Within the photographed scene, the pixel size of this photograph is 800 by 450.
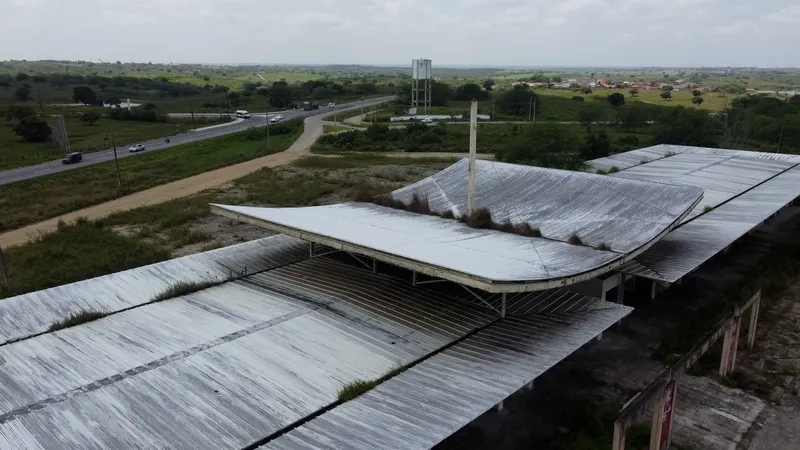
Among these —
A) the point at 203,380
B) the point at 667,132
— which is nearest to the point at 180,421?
the point at 203,380

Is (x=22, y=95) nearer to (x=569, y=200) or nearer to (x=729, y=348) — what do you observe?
(x=569, y=200)

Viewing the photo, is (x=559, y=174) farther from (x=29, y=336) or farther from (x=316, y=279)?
(x=29, y=336)

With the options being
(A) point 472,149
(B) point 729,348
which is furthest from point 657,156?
(B) point 729,348

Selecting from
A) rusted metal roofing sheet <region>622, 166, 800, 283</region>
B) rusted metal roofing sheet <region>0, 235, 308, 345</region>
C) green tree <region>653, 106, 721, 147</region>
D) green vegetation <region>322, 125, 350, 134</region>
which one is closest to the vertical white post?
rusted metal roofing sheet <region>622, 166, 800, 283</region>

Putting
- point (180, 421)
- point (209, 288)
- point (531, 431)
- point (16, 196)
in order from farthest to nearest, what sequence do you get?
point (16, 196) → point (209, 288) → point (531, 431) → point (180, 421)

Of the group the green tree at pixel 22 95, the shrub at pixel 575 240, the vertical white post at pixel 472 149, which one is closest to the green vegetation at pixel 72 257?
the vertical white post at pixel 472 149

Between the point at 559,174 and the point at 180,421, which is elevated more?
the point at 559,174

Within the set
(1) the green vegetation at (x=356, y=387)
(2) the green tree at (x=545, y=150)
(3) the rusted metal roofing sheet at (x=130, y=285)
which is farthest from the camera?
(2) the green tree at (x=545, y=150)

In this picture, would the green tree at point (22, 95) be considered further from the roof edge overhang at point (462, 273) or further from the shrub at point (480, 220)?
the shrub at point (480, 220)
